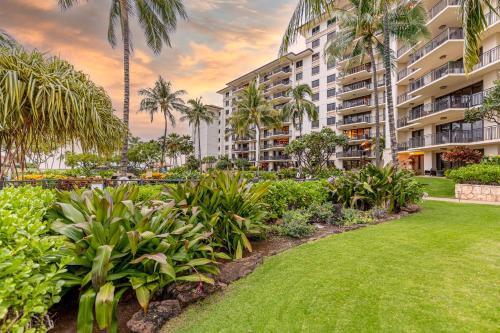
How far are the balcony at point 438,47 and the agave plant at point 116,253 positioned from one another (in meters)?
28.7

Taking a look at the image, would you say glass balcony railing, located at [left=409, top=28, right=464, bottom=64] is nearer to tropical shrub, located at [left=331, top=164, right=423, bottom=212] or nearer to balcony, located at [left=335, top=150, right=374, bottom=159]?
balcony, located at [left=335, top=150, right=374, bottom=159]

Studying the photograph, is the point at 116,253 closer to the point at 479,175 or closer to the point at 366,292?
the point at 366,292

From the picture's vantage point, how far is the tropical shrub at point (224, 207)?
455 centimetres

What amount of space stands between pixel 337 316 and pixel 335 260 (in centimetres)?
158

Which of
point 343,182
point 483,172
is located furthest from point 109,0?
point 483,172

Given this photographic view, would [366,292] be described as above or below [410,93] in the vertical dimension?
below

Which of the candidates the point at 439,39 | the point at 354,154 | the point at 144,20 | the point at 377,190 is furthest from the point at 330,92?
the point at 377,190

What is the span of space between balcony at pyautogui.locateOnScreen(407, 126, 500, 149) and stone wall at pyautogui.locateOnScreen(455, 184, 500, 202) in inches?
405

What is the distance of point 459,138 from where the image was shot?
23906 mm

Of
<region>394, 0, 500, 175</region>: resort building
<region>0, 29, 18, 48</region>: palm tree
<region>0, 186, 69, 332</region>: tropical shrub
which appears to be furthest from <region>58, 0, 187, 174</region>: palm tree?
<region>394, 0, 500, 175</region>: resort building

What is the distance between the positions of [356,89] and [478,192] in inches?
1200

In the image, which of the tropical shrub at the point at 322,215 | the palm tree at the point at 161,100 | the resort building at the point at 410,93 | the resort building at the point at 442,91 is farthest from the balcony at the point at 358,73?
the tropical shrub at the point at 322,215

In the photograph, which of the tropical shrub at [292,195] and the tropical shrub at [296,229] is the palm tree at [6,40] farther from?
the tropical shrub at [296,229]

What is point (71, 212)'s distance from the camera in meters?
3.29
